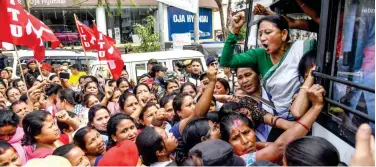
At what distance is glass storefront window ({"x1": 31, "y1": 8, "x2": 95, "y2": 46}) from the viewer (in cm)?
1973

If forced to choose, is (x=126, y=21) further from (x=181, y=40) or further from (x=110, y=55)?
(x=110, y=55)

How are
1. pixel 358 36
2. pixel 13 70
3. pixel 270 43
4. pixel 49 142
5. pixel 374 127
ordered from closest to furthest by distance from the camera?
pixel 374 127 → pixel 358 36 → pixel 270 43 → pixel 49 142 → pixel 13 70

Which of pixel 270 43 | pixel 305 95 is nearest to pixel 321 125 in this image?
pixel 305 95

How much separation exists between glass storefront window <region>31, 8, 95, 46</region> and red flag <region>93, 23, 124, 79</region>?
13.7m

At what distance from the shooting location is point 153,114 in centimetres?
367

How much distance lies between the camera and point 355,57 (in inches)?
74.4

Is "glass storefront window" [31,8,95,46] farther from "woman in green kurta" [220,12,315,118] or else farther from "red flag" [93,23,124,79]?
"woman in green kurta" [220,12,315,118]

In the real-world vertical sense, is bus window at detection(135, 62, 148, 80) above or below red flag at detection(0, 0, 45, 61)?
below

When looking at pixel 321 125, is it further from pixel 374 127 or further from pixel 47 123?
pixel 47 123

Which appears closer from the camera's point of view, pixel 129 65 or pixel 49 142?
pixel 49 142

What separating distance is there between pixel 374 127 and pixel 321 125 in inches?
17.1

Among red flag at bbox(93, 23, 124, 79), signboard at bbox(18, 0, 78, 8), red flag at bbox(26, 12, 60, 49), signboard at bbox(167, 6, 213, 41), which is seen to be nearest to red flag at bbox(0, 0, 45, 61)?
red flag at bbox(26, 12, 60, 49)

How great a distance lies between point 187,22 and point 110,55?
52.0 feet

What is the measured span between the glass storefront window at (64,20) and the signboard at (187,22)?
14.0 ft
